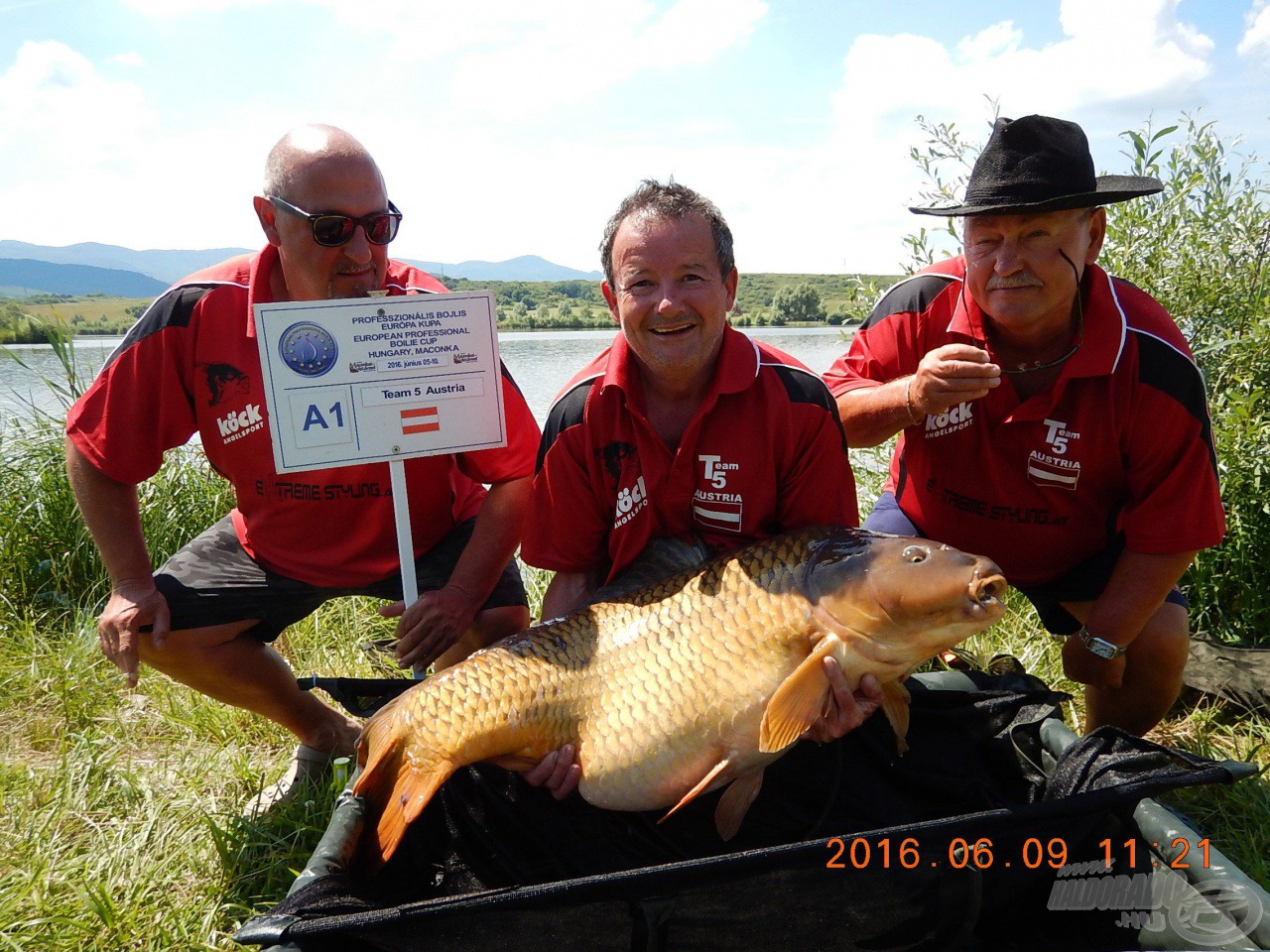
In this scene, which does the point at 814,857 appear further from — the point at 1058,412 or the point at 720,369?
the point at 1058,412

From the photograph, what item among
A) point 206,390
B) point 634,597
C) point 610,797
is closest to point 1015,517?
point 634,597

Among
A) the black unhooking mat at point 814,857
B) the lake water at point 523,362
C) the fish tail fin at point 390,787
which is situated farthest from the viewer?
the lake water at point 523,362

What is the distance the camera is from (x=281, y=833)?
207 centimetres

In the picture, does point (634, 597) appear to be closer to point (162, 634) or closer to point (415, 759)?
point (415, 759)

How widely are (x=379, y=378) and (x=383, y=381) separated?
0.03ft

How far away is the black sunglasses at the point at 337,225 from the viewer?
6.74 ft

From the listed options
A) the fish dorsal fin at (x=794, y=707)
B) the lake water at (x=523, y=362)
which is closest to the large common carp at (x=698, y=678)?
the fish dorsal fin at (x=794, y=707)

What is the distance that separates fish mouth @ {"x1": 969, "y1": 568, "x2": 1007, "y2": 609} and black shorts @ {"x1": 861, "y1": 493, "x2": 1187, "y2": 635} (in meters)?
0.86

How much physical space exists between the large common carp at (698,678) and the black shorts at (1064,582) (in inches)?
31.5

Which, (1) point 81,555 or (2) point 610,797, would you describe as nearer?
(2) point 610,797

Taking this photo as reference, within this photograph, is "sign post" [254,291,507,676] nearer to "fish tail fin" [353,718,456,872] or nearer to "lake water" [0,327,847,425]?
"fish tail fin" [353,718,456,872]

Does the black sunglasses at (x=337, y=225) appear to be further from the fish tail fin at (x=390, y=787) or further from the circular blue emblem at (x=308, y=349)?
the fish tail fin at (x=390, y=787)

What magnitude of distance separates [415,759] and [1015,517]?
1450 millimetres
